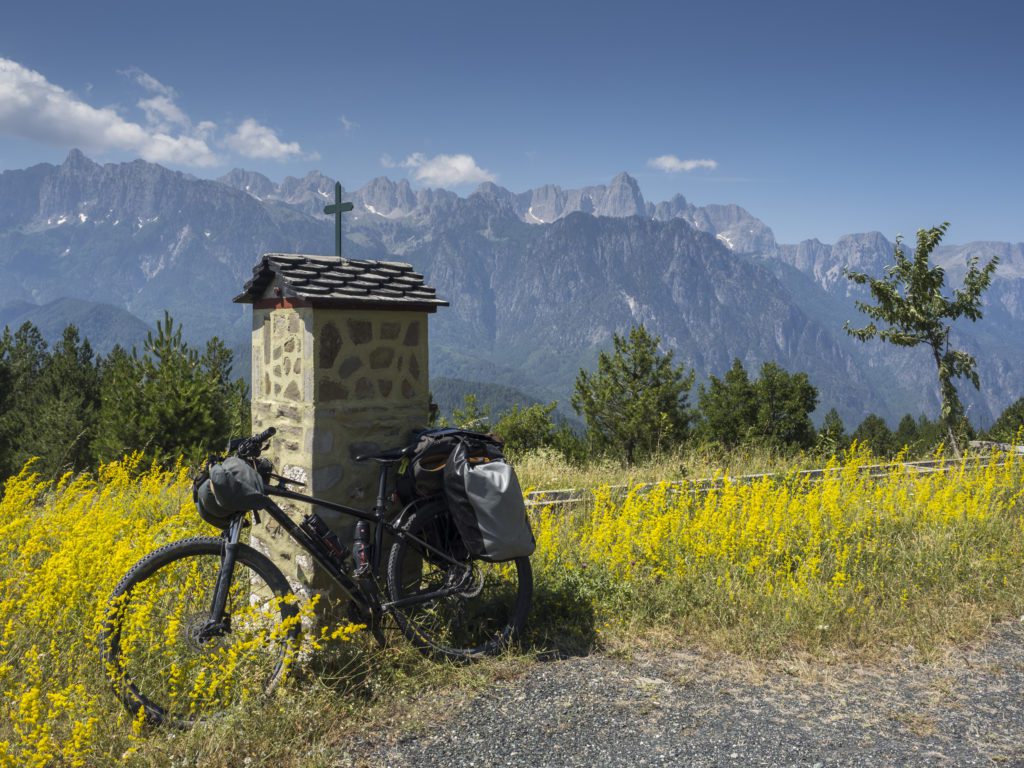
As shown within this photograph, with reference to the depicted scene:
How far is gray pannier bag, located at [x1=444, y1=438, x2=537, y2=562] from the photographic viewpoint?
15.1ft

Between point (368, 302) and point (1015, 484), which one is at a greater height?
point (368, 302)

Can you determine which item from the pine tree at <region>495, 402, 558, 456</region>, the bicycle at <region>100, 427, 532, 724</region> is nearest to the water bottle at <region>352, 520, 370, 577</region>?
the bicycle at <region>100, 427, 532, 724</region>

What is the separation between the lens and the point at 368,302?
16.0 feet

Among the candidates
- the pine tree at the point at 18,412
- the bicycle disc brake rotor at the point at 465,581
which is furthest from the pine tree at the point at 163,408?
the bicycle disc brake rotor at the point at 465,581

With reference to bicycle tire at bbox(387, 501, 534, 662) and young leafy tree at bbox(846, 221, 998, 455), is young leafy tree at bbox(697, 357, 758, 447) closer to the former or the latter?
young leafy tree at bbox(846, 221, 998, 455)

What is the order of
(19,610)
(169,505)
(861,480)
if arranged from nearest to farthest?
(19,610)
(169,505)
(861,480)

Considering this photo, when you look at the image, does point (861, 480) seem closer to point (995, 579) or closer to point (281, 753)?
point (995, 579)

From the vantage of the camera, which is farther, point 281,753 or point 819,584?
point 819,584

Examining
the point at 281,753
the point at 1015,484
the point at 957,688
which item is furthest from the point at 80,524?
the point at 1015,484

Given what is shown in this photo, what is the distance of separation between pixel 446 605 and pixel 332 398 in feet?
5.85

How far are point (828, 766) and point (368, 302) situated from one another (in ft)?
13.2

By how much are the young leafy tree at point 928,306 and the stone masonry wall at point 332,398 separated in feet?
53.0

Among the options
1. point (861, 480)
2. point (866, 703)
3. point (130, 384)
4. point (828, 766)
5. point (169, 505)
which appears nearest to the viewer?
point (828, 766)

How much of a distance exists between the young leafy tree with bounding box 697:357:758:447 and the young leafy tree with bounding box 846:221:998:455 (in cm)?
1226
